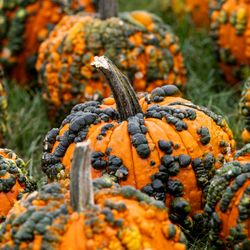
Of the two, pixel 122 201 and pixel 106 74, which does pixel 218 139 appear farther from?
pixel 122 201

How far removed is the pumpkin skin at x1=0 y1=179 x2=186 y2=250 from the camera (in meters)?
2.83

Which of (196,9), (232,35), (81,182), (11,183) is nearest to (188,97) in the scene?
(232,35)

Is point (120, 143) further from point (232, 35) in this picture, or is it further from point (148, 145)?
point (232, 35)

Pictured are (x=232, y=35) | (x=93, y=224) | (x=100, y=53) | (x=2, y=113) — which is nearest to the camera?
(x=93, y=224)

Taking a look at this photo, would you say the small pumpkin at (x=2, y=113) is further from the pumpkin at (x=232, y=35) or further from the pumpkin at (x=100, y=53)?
the pumpkin at (x=232, y=35)

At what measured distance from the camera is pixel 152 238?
9.61ft

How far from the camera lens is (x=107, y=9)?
16.4 feet

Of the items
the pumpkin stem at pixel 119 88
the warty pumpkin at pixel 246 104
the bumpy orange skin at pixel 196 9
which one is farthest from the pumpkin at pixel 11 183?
the bumpy orange skin at pixel 196 9

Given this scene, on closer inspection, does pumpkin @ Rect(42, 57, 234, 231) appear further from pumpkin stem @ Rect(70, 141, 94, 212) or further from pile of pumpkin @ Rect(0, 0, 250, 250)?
pumpkin stem @ Rect(70, 141, 94, 212)

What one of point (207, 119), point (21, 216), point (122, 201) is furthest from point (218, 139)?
point (21, 216)

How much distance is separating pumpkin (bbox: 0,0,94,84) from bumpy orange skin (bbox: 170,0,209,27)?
1.00 m

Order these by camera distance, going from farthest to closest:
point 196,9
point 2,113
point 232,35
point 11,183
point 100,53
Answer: point 196,9 < point 232,35 < point 100,53 < point 2,113 < point 11,183

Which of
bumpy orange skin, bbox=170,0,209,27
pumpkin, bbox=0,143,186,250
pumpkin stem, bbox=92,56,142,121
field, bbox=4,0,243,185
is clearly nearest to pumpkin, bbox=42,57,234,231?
pumpkin stem, bbox=92,56,142,121

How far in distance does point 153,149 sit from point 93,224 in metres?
0.83
